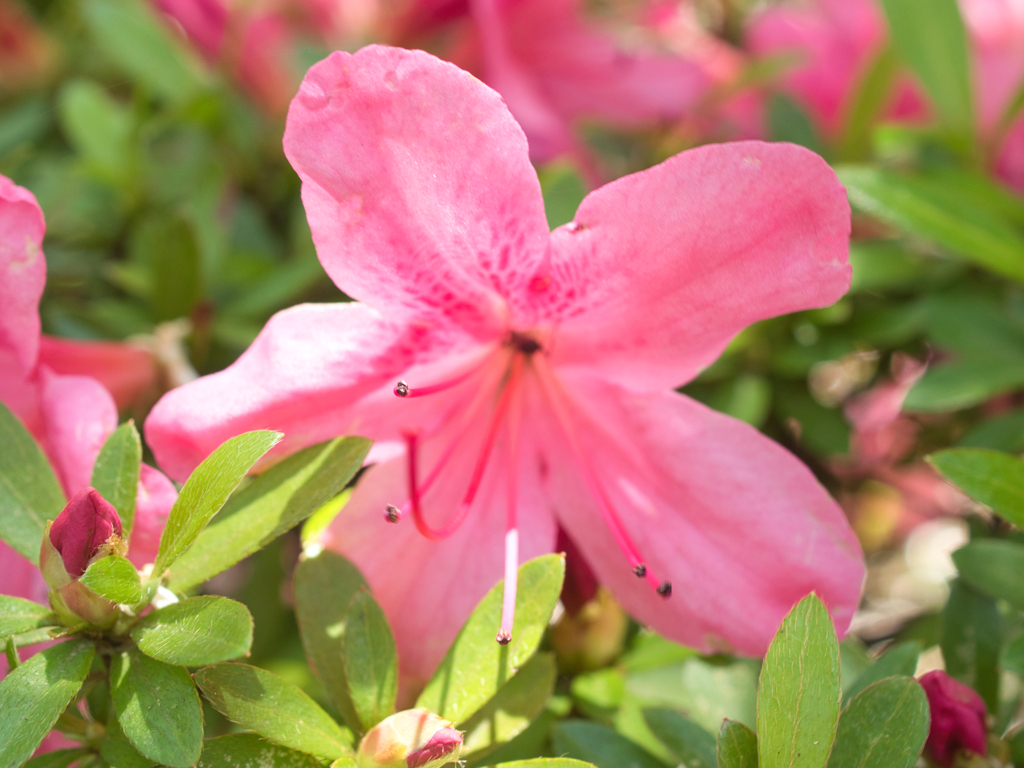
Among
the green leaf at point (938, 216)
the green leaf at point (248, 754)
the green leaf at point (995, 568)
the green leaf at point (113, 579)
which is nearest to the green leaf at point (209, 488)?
the green leaf at point (113, 579)

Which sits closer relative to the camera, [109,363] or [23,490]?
[23,490]

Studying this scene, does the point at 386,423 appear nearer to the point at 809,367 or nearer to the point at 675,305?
the point at 675,305

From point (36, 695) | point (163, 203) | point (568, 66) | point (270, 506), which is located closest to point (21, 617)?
point (36, 695)

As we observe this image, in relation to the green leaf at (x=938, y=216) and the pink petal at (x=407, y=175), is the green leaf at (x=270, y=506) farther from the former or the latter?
the green leaf at (x=938, y=216)

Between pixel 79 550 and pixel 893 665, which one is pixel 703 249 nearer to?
pixel 893 665

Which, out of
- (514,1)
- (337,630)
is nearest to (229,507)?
(337,630)

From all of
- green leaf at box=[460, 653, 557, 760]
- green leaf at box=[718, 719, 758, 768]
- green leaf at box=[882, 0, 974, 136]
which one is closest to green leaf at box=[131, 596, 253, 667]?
green leaf at box=[460, 653, 557, 760]

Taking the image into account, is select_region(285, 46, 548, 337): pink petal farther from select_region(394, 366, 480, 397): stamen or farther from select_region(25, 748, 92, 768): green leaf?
select_region(25, 748, 92, 768): green leaf
